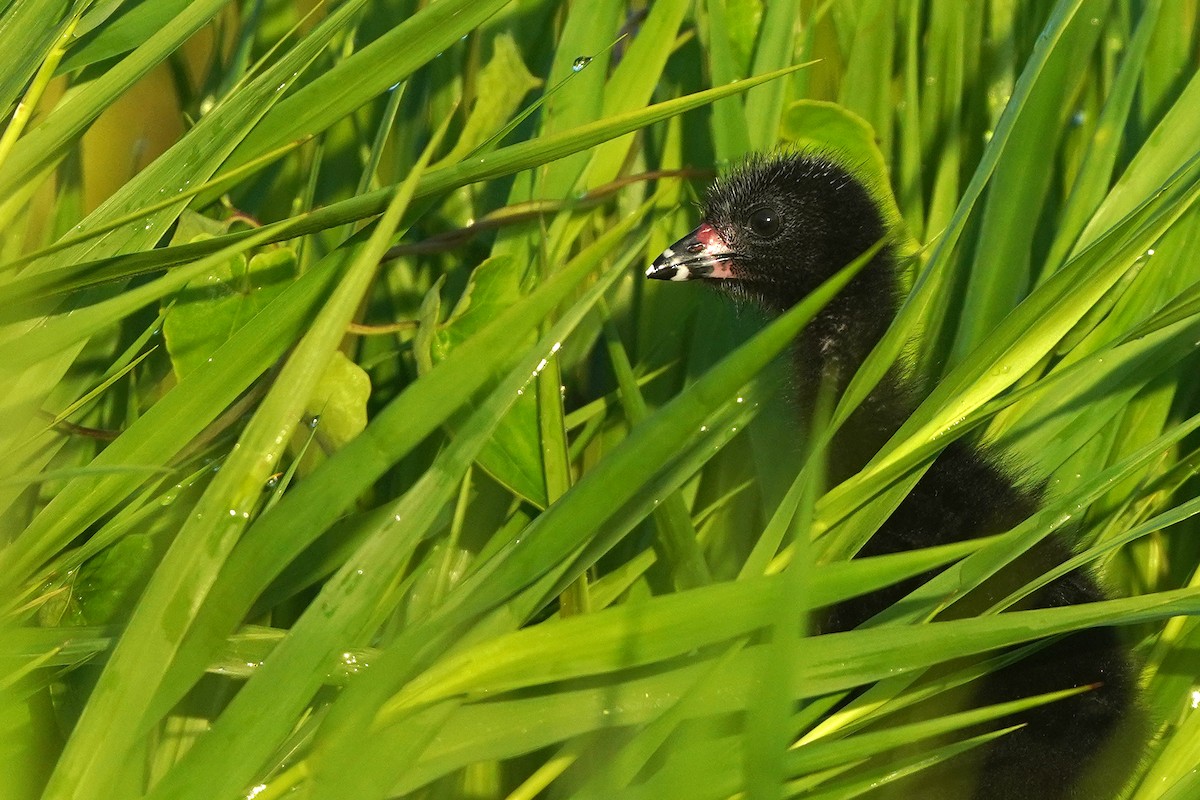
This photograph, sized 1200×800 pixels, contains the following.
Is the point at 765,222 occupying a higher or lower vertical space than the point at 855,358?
higher

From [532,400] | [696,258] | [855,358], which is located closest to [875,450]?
[855,358]

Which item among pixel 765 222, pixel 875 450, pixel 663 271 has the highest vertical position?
pixel 765 222

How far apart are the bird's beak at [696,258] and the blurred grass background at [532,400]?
0.10 m

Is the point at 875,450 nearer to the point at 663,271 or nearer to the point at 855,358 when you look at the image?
the point at 855,358

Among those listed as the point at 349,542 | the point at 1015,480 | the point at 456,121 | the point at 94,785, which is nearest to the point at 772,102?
the point at 456,121

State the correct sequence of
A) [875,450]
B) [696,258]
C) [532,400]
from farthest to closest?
[696,258] < [875,450] < [532,400]

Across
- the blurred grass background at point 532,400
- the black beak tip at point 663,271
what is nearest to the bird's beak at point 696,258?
the black beak tip at point 663,271

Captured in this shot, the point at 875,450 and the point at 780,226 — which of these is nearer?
the point at 875,450

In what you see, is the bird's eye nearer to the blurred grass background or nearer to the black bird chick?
the black bird chick

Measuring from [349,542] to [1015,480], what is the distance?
0.95 meters

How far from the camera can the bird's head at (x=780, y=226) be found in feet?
6.76

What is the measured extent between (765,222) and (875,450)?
0.45 meters

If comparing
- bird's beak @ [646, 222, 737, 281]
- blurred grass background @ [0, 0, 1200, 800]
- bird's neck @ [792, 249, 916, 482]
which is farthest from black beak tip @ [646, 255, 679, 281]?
bird's neck @ [792, 249, 916, 482]

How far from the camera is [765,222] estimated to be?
2.11 m
